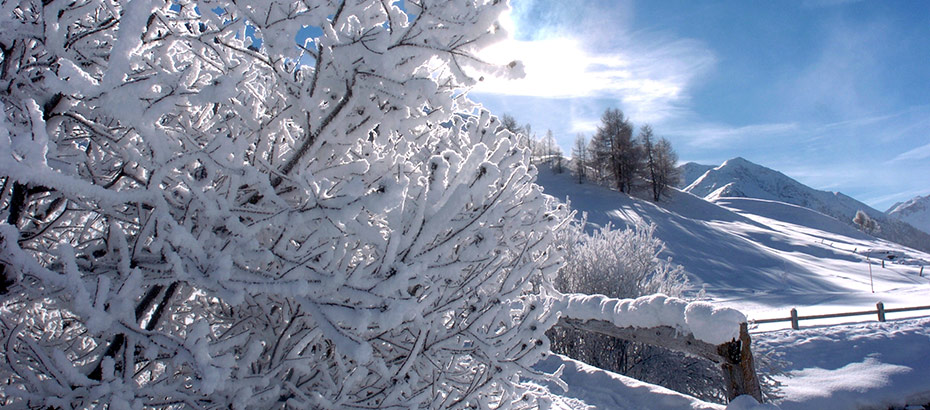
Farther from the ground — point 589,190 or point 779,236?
point 589,190

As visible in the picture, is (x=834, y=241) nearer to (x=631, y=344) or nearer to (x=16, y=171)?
(x=631, y=344)

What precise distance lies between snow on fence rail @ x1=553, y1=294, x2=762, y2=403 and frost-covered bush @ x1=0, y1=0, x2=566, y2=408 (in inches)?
120

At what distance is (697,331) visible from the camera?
15.2ft

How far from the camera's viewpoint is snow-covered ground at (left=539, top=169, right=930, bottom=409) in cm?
605

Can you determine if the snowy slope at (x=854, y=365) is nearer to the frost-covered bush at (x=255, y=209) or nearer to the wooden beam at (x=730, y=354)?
the wooden beam at (x=730, y=354)

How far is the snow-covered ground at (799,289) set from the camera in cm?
605

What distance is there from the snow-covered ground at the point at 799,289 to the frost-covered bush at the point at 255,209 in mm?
3822

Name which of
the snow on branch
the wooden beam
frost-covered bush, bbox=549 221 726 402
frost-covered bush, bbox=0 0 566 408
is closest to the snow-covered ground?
the wooden beam

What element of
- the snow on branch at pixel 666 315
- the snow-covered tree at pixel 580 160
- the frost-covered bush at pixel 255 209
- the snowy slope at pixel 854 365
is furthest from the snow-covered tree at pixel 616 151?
the frost-covered bush at pixel 255 209

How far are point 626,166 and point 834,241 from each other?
1610cm

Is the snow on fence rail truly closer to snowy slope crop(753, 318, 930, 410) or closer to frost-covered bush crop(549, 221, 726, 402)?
frost-covered bush crop(549, 221, 726, 402)

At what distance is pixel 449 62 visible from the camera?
1.60 meters

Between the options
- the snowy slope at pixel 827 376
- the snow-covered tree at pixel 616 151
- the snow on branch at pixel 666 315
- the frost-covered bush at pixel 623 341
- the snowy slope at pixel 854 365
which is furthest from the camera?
the snow-covered tree at pixel 616 151

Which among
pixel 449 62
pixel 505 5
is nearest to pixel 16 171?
pixel 449 62
